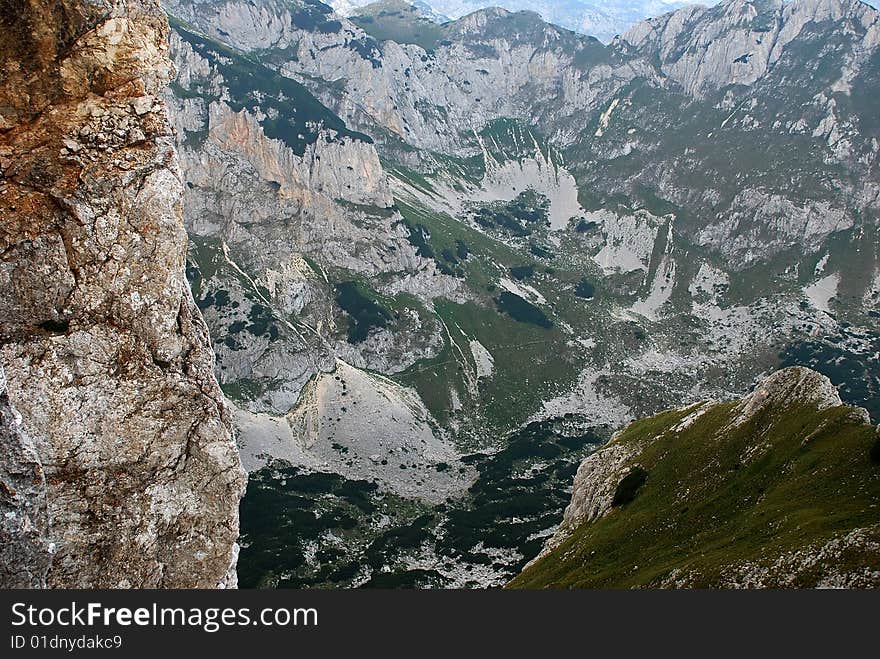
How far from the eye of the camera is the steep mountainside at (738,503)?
37.5 m

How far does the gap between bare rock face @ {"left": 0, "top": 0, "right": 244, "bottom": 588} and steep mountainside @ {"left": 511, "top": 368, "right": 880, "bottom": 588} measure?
1419 inches

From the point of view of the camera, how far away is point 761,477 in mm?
56281

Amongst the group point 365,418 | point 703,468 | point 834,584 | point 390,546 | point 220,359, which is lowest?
point 834,584

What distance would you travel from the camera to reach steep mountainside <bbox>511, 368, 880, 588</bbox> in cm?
3750

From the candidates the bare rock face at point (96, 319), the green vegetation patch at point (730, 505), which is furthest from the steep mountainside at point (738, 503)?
the bare rock face at point (96, 319)

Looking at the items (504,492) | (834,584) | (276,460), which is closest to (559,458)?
(504,492)

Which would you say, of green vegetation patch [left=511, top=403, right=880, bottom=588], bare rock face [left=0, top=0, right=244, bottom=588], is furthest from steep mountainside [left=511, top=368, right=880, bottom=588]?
bare rock face [left=0, top=0, right=244, bottom=588]

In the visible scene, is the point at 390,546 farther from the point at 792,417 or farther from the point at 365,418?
the point at 792,417

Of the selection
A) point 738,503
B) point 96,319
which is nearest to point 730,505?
point 738,503

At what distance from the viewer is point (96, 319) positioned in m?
37.3

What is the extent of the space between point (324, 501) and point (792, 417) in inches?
4471

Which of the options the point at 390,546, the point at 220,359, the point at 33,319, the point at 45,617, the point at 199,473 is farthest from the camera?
the point at 220,359

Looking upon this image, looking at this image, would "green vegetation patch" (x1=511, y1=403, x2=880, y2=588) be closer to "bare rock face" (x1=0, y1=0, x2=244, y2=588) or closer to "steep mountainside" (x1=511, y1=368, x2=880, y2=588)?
"steep mountainside" (x1=511, y1=368, x2=880, y2=588)

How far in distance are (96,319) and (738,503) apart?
5387cm
